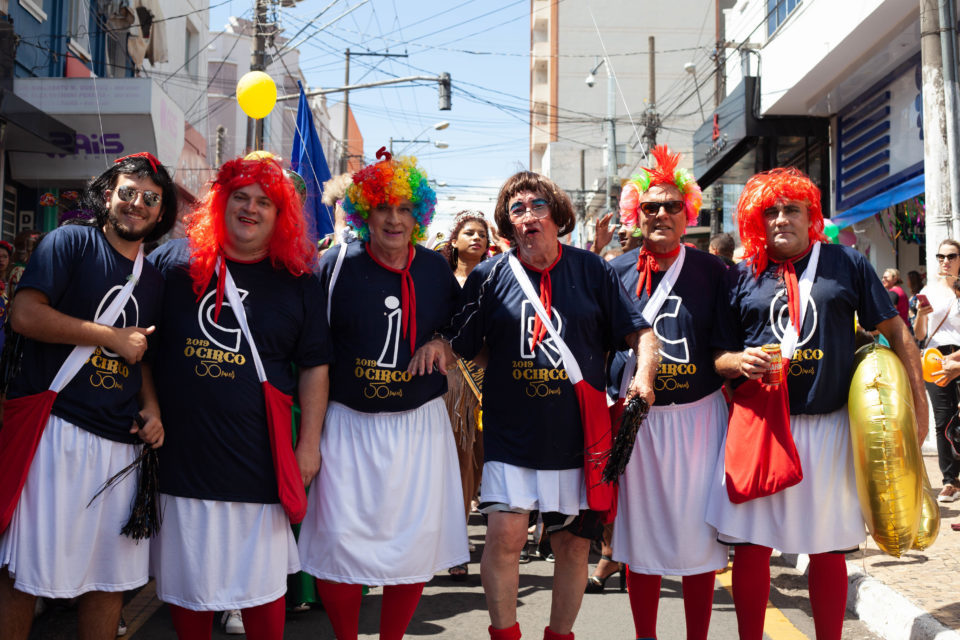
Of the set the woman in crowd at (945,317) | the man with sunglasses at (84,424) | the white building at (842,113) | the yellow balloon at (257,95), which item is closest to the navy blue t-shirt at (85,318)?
the man with sunglasses at (84,424)

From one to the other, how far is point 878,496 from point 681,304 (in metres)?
1.16

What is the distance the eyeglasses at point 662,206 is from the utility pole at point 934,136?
19.1 feet

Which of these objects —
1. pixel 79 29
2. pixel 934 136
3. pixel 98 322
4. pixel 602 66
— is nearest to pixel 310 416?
pixel 98 322

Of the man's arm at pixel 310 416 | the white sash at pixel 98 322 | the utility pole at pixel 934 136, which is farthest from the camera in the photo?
the utility pole at pixel 934 136

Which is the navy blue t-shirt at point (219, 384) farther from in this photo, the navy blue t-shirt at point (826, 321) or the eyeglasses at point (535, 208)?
the navy blue t-shirt at point (826, 321)

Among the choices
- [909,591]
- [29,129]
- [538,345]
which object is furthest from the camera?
[29,129]

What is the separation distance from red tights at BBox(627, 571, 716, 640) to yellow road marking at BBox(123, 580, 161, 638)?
8.30 feet

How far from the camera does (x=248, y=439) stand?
3494 millimetres

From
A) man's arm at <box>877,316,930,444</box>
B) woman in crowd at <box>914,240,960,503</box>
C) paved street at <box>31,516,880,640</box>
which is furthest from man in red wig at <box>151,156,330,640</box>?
woman in crowd at <box>914,240,960,503</box>

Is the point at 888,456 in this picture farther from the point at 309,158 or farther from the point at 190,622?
the point at 309,158

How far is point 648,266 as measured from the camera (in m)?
4.23

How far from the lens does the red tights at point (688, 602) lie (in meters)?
4.05

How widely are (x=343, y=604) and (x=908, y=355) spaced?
268 cm

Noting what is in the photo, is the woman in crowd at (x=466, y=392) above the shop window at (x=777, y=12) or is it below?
below
